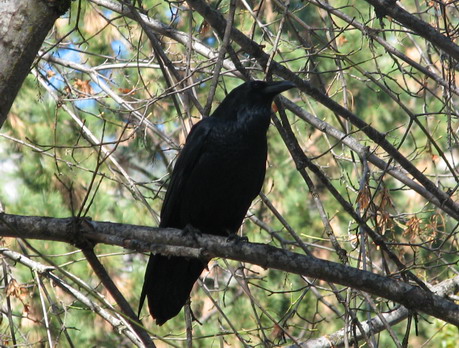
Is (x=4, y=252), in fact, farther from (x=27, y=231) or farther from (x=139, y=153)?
(x=139, y=153)

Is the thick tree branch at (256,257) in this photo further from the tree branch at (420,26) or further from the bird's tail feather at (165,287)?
the tree branch at (420,26)

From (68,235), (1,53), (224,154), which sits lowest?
(68,235)

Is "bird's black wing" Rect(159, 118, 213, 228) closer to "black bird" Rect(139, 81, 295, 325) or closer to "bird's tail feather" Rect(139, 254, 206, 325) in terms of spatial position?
"black bird" Rect(139, 81, 295, 325)

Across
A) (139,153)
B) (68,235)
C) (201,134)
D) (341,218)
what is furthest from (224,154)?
(341,218)

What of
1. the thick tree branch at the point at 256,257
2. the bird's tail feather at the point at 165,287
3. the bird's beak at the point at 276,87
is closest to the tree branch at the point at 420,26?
the bird's beak at the point at 276,87

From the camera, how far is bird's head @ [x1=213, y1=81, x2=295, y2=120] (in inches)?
153

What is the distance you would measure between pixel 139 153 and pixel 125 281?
172 cm

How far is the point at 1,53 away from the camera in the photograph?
2426mm

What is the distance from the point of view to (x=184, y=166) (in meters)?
3.95

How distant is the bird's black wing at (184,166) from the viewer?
390 centimetres

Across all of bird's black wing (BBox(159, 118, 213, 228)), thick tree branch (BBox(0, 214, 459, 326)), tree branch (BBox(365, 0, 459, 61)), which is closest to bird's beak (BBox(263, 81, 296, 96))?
bird's black wing (BBox(159, 118, 213, 228))

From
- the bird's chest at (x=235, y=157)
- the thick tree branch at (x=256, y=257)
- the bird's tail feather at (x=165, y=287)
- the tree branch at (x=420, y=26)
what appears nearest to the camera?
the thick tree branch at (x=256, y=257)

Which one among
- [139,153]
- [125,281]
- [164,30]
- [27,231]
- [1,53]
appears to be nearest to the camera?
[1,53]

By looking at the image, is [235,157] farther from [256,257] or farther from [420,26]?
[420,26]
